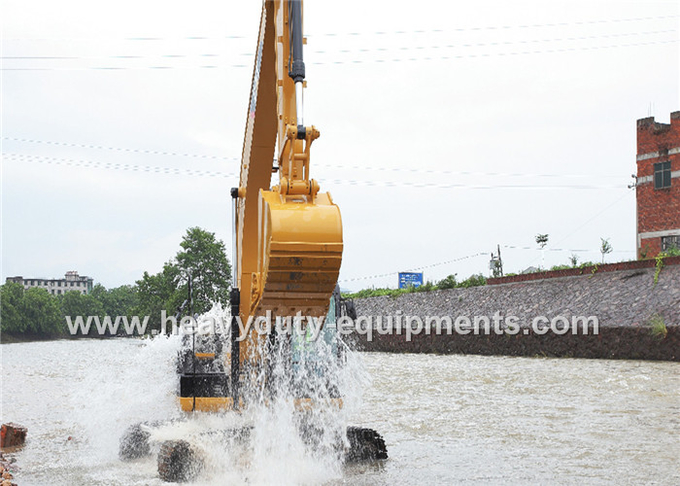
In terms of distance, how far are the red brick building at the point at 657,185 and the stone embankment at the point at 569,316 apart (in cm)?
694

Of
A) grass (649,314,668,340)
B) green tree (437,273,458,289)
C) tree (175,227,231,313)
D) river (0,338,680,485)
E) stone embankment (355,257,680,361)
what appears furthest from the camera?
tree (175,227,231,313)

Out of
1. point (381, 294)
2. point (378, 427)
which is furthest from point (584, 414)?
point (381, 294)

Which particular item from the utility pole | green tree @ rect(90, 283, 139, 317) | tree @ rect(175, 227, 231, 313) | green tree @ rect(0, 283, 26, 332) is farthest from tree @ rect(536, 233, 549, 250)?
green tree @ rect(90, 283, 139, 317)

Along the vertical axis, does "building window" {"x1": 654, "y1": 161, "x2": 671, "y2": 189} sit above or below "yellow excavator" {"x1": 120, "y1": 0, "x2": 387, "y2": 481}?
above

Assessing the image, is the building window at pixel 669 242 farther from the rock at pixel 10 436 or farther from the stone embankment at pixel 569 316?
the rock at pixel 10 436

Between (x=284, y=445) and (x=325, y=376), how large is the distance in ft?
2.93

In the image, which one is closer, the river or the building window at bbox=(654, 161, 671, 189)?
the river

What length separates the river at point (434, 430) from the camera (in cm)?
800

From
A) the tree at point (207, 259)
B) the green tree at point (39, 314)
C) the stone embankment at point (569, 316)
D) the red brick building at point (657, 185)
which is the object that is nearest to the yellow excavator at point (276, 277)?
the stone embankment at point (569, 316)

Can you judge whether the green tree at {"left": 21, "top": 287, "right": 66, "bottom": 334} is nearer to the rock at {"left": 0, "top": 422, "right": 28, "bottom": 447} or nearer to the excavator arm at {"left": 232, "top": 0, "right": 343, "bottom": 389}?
the rock at {"left": 0, "top": 422, "right": 28, "bottom": 447}

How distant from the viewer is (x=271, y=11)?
23.3 feet

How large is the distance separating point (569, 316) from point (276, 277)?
25834 mm

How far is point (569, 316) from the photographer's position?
29.1 meters

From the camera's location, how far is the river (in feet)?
26.2
